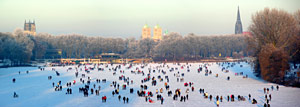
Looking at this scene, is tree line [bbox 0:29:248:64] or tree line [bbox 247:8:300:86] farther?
tree line [bbox 0:29:248:64]

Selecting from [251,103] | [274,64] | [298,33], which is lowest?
[251,103]

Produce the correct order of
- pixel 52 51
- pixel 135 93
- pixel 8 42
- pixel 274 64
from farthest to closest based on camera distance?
pixel 52 51 < pixel 8 42 < pixel 274 64 < pixel 135 93

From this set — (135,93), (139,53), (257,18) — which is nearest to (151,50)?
(139,53)

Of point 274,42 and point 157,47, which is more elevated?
point 157,47

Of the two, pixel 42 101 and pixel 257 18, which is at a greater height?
pixel 257 18

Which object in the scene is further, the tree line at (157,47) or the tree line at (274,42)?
the tree line at (157,47)

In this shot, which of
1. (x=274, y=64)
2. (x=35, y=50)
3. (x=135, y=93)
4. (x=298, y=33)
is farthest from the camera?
(x=35, y=50)

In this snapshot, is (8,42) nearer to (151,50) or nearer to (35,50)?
(35,50)

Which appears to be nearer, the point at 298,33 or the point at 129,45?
the point at 298,33

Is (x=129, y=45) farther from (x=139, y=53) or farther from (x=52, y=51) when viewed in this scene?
(x=52, y=51)

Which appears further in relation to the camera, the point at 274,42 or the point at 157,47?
the point at 157,47
